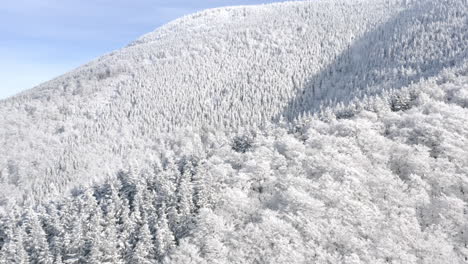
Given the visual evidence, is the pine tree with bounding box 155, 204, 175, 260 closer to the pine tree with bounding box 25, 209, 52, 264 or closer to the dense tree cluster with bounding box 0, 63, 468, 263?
the dense tree cluster with bounding box 0, 63, 468, 263

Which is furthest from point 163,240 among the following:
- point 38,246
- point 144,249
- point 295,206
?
point 295,206

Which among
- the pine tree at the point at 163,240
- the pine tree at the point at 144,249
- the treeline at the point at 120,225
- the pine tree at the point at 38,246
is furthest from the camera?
the pine tree at the point at 38,246

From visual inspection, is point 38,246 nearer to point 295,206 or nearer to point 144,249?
point 144,249

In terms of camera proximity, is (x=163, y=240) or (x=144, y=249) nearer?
(x=144, y=249)

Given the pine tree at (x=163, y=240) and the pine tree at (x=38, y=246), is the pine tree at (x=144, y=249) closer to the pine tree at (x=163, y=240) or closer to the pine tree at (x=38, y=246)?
the pine tree at (x=163, y=240)

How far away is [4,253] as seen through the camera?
2778 inches

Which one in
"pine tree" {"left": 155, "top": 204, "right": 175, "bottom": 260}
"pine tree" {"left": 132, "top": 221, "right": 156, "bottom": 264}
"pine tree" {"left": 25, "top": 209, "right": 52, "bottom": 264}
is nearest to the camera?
"pine tree" {"left": 132, "top": 221, "right": 156, "bottom": 264}

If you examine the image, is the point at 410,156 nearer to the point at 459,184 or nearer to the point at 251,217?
the point at 459,184

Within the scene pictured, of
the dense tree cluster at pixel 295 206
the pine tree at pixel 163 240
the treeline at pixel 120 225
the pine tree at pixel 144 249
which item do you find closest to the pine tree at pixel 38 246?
the treeline at pixel 120 225

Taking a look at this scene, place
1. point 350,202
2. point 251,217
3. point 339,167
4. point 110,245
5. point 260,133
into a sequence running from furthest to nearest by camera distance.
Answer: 1. point 260,133
2. point 339,167
3. point 251,217
4. point 350,202
5. point 110,245

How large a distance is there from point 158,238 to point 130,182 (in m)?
24.9

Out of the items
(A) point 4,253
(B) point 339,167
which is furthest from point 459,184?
(A) point 4,253

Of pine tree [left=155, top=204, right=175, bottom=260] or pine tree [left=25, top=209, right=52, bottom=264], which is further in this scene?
pine tree [left=25, top=209, right=52, bottom=264]

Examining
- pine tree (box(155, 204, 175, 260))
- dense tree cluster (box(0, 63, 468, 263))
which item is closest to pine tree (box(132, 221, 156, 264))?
dense tree cluster (box(0, 63, 468, 263))
